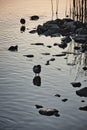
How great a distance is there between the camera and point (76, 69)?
20.1 metres

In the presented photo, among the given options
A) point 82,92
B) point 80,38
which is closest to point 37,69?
point 82,92

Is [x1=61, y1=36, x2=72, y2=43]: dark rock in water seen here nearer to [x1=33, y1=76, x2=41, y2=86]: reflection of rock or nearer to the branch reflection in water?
the branch reflection in water

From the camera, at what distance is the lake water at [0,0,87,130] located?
45.4 ft

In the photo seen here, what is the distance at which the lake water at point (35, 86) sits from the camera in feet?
45.4

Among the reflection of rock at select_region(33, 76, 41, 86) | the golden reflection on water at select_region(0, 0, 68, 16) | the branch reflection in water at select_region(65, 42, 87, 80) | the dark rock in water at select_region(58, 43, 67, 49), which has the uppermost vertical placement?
the golden reflection on water at select_region(0, 0, 68, 16)

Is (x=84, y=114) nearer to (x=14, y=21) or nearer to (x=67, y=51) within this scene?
(x=67, y=51)

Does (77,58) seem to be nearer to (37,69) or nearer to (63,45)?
(63,45)

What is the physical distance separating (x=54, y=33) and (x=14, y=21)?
6946 mm

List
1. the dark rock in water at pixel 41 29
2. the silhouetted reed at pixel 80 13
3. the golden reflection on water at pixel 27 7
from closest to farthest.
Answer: the dark rock in water at pixel 41 29 < the silhouetted reed at pixel 80 13 < the golden reflection on water at pixel 27 7

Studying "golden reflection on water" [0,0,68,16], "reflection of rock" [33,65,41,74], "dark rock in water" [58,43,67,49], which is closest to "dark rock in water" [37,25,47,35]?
"dark rock in water" [58,43,67,49]

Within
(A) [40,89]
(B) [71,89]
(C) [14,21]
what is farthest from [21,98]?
(C) [14,21]

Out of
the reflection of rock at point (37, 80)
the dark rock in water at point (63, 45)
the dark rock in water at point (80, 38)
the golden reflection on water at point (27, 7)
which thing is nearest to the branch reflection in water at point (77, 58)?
the dark rock in water at point (63, 45)

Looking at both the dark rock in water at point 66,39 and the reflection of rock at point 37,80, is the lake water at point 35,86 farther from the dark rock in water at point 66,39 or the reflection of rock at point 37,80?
the dark rock in water at point 66,39

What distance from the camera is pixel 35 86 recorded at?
1762cm
